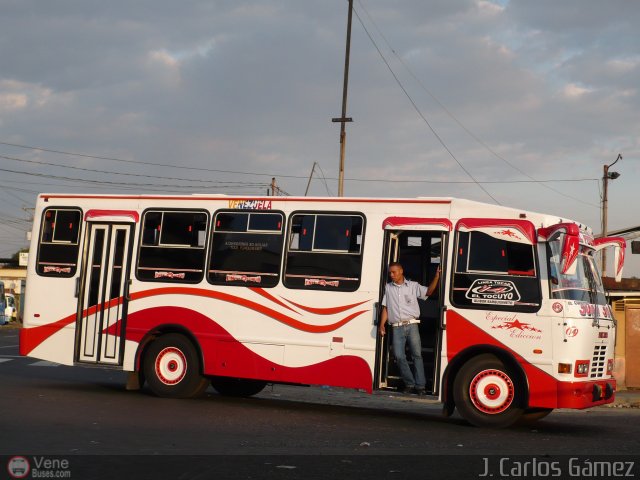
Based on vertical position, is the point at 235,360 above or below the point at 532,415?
above

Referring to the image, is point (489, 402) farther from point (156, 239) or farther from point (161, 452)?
point (156, 239)

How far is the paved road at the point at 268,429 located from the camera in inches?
383

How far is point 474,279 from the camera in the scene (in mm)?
13086

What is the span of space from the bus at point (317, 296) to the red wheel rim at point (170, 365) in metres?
0.02

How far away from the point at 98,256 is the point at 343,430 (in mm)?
5992

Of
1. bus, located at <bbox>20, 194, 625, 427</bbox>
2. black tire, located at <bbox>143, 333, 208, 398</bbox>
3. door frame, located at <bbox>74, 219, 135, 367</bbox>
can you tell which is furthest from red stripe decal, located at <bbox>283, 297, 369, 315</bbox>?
door frame, located at <bbox>74, 219, 135, 367</bbox>

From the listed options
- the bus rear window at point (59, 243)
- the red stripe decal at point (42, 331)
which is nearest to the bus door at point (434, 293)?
the red stripe decal at point (42, 331)

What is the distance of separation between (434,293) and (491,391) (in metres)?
1.65

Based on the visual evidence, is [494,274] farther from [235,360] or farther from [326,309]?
[235,360]

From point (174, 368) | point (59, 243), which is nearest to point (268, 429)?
point (174, 368)

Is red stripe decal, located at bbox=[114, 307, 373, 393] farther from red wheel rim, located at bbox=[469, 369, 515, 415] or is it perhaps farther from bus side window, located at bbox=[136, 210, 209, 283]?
red wheel rim, located at bbox=[469, 369, 515, 415]

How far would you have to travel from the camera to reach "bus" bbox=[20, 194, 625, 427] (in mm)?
12734

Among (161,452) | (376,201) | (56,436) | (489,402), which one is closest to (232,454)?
(161,452)

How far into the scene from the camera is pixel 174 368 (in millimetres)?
15188
